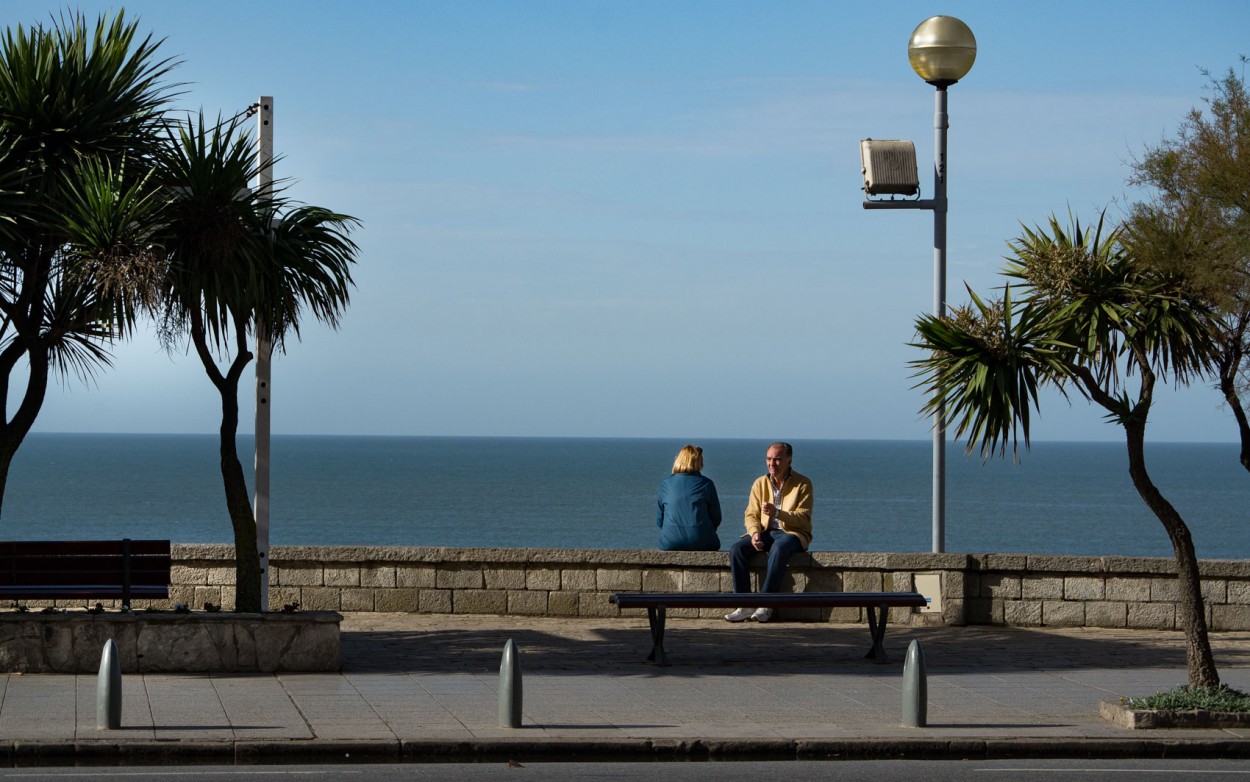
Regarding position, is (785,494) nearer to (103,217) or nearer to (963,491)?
(103,217)

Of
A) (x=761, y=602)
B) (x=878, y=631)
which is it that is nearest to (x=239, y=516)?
(x=761, y=602)

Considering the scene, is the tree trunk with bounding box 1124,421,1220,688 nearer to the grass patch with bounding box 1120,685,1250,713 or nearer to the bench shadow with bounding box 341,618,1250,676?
the grass patch with bounding box 1120,685,1250,713

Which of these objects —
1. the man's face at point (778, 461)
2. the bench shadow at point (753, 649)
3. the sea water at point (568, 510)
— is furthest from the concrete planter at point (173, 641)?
the sea water at point (568, 510)

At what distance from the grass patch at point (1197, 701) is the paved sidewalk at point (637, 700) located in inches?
9.3

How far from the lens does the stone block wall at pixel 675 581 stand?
14070 mm

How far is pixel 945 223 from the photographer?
564 inches

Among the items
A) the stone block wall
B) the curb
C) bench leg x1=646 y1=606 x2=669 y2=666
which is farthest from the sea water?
the curb

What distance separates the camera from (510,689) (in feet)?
30.1

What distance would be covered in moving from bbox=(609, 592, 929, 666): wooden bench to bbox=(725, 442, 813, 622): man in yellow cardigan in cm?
136

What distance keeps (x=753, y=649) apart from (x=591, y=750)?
419 centimetres

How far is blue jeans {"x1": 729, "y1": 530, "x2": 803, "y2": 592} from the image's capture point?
44.7 ft

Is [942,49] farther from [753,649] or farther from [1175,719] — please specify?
[1175,719]

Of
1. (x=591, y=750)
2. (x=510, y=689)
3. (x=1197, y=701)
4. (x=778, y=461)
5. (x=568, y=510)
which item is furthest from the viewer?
(x=568, y=510)

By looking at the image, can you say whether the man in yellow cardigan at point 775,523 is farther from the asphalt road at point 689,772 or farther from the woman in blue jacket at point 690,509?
the asphalt road at point 689,772
